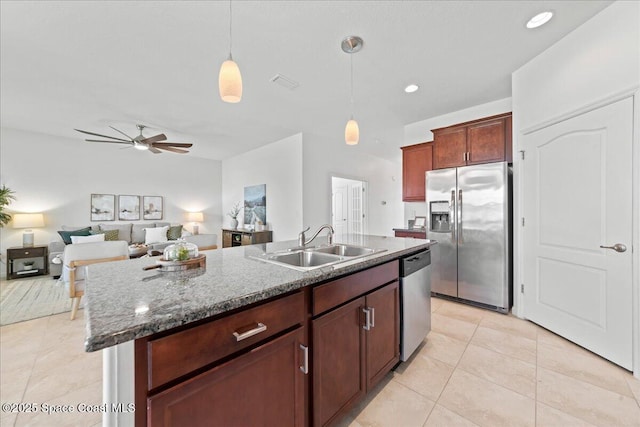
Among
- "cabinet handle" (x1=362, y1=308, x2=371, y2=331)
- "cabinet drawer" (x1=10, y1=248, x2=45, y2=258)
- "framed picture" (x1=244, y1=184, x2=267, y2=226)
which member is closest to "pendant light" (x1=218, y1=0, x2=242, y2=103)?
"cabinet handle" (x1=362, y1=308, x2=371, y2=331)

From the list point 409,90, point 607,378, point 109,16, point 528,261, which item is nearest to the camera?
point 607,378

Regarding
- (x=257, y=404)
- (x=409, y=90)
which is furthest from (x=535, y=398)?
(x=409, y=90)

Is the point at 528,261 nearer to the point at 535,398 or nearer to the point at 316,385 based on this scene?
the point at 535,398

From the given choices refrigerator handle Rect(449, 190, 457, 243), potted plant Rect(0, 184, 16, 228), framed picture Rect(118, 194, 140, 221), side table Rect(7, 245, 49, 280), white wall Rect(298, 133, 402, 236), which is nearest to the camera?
refrigerator handle Rect(449, 190, 457, 243)

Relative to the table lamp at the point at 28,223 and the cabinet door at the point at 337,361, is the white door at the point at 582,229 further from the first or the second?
the table lamp at the point at 28,223

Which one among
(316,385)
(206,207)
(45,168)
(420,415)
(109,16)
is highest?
(109,16)

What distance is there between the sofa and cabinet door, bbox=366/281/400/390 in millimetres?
3010

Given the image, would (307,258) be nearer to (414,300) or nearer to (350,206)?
(414,300)

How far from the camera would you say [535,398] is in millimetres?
1583

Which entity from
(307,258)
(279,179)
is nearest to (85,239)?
(279,179)

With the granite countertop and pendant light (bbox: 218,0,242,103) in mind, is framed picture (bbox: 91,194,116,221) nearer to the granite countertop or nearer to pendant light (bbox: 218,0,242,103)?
the granite countertop

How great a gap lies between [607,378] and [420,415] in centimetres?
145

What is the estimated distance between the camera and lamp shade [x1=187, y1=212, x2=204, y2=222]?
6383 mm

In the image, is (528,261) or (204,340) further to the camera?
(528,261)
